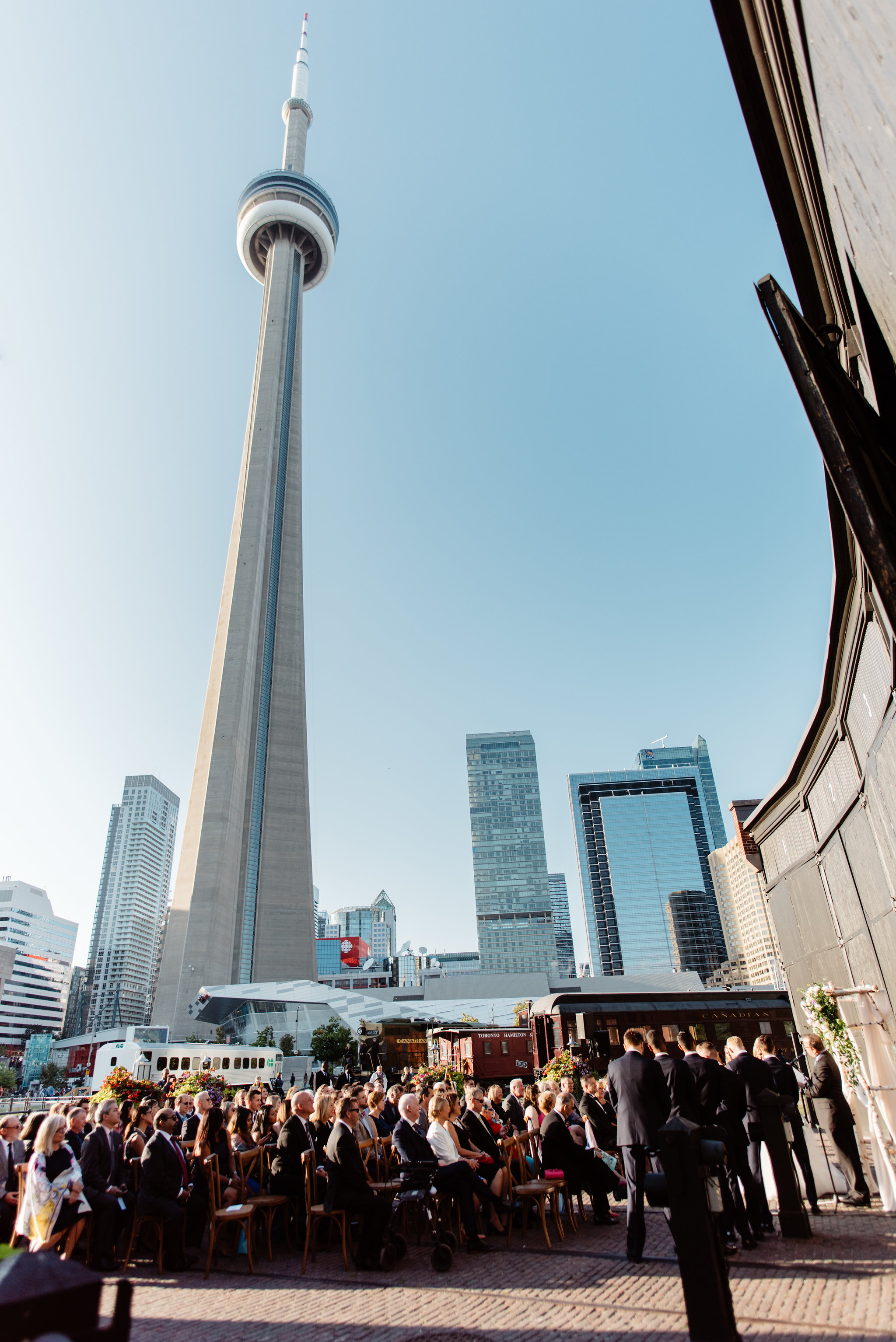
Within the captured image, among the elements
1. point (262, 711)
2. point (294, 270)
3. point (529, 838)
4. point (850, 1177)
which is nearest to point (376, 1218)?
point (850, 1177)

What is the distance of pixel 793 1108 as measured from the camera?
691cm

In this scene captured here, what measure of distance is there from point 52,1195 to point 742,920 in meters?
182

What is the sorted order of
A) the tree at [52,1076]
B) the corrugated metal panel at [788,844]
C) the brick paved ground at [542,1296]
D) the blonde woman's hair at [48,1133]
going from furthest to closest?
the tree at [52,1076] → the corrugated metal panel at [788,844] → the blonde woman's hair at [48,1133] → the brick paved ground at [542,1296]

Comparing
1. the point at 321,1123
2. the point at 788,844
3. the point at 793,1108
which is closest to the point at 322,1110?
the point at 321,1123

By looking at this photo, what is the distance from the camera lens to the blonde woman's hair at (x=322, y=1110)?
25.7ft

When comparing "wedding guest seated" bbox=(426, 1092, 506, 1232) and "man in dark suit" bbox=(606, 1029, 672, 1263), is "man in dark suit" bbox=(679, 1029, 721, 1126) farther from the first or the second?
"wedding guest seated" bbox=(426, 1092, 506, 1232)

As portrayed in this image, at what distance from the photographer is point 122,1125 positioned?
1120cm

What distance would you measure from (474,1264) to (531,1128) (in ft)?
9.51

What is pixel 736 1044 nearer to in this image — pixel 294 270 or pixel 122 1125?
pixel 122 1125

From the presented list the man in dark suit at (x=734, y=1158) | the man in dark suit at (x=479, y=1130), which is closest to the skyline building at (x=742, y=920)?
the man in dark suit at (x=479, y=1130)

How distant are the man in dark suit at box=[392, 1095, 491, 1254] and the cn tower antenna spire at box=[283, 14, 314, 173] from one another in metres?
109

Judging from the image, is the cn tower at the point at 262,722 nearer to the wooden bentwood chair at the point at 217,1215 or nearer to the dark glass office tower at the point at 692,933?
the wooden bentwood chair at the point at 217,1215

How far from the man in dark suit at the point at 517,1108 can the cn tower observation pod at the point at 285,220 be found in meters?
99.6

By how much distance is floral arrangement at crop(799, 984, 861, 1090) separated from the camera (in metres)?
8.36
